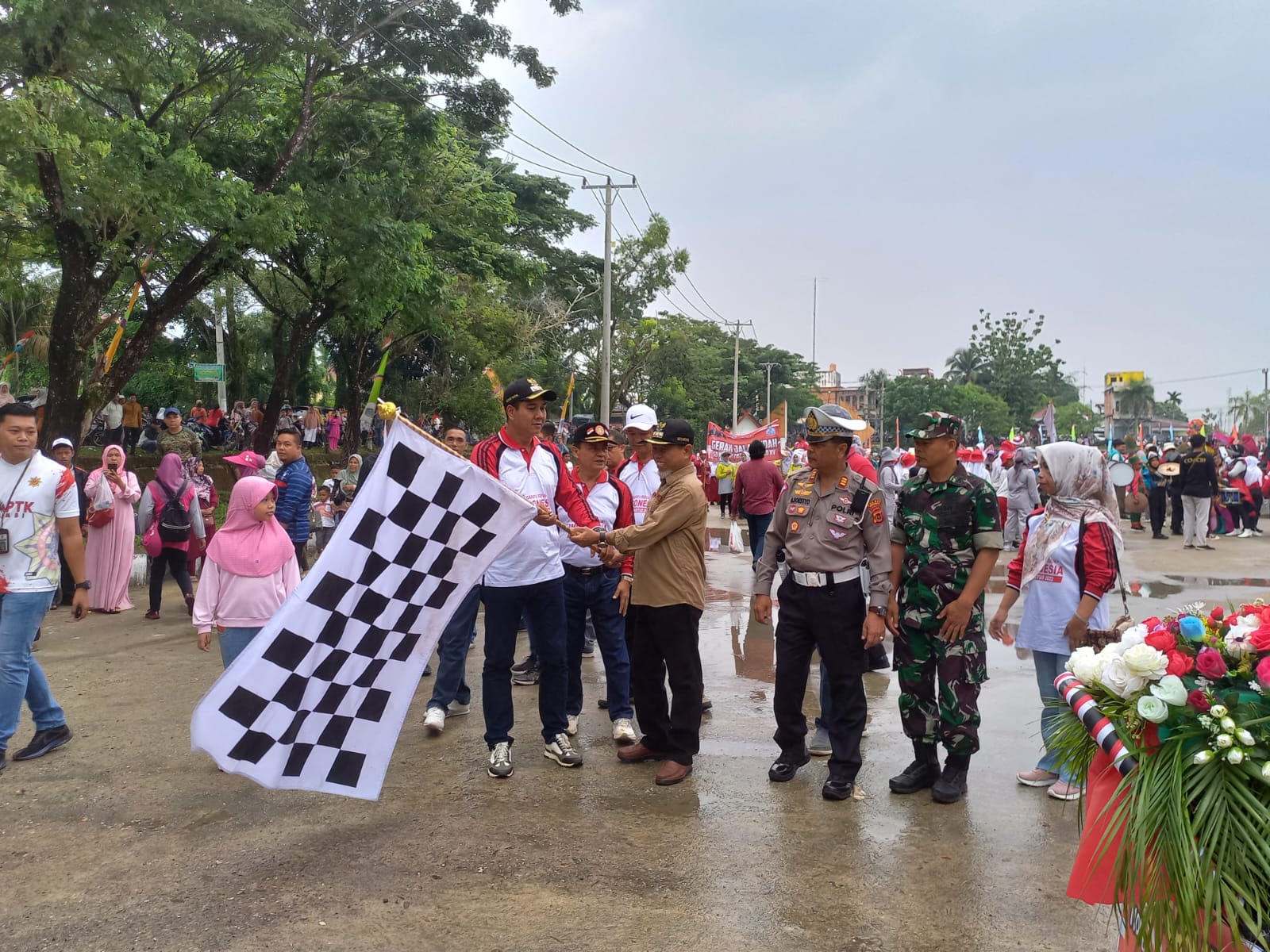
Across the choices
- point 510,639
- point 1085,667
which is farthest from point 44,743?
point 1085,667

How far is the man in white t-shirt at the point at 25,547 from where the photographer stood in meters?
4.69

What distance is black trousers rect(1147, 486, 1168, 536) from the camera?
16.8 metres

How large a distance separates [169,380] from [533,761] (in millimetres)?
28133

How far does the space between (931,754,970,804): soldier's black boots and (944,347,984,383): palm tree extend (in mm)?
108322

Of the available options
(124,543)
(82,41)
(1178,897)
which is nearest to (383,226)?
(82,41)

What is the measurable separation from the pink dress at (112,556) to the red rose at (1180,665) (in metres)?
8.92

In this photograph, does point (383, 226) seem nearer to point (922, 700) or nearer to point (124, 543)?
point (124, 543)

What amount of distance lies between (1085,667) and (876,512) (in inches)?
75.9

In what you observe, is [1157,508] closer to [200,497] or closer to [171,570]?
[200,497]

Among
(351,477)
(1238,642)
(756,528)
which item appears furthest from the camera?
(756,528)

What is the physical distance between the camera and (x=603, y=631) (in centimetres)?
552

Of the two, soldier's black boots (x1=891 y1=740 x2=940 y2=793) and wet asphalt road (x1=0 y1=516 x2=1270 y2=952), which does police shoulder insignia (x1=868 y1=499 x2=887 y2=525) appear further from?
wet asphalt road (x1=0 y1=516 x2=1270 y2=952)

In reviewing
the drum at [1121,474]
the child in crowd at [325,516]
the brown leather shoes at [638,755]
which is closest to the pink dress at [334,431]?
the child in crowd at [325,516]

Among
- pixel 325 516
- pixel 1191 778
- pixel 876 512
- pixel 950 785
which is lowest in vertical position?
pixel 950 785
